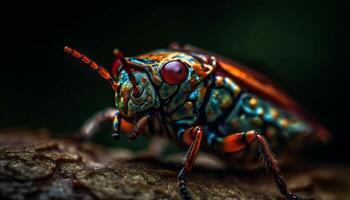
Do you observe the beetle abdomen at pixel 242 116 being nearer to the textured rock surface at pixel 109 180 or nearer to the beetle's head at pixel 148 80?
the beetle's head at pixel 148 80

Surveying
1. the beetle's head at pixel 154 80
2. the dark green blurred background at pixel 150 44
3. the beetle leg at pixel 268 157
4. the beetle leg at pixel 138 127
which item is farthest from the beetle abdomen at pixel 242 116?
the dark green blurred background at pixel 150 44

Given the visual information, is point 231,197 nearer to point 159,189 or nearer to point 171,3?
point 159,189

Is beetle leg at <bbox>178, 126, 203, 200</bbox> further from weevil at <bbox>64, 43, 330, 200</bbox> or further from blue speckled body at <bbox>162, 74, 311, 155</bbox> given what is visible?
blue speckled body at <bbox>162, 74, 311, 155</bbox>

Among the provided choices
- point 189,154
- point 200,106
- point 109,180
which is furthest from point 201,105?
point 109,180

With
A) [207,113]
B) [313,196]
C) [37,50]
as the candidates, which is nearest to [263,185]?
[313,196]

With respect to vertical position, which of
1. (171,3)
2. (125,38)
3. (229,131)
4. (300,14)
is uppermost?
(300,14)

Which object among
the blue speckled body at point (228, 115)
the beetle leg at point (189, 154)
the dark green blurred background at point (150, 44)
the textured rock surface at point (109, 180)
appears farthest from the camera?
the dark green blurred background at point (150, 44)

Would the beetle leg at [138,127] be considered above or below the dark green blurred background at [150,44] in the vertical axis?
below
